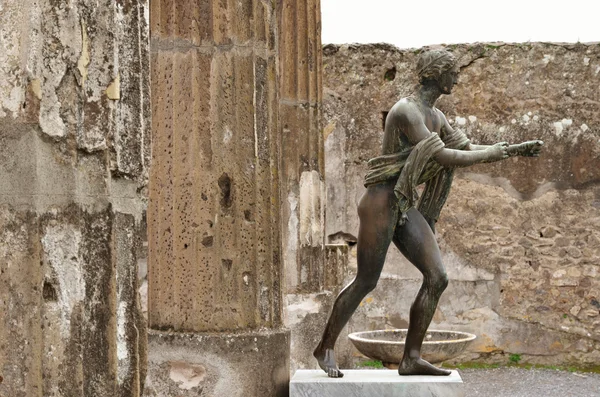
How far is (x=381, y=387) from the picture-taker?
551cm

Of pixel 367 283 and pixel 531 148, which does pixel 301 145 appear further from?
pixel 531 148

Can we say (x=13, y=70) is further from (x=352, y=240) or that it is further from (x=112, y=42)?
(x=352, y=240)

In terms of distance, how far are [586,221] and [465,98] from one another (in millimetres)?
1922

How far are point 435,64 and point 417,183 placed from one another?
68 centimetres

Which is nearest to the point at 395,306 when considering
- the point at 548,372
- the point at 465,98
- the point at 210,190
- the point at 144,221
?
the point at 548,372

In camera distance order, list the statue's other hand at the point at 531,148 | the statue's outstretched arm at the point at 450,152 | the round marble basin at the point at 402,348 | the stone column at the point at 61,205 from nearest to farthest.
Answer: the stone column at the point at 61,205
the statue's other hand at the point at 531,148
the statue's outstretched arm at the point at 450,152
the round marble basin at the point at 402,348

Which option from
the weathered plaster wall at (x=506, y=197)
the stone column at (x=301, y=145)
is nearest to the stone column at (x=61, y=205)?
the stone column at (x=301, y=145)

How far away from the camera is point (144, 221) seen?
7.09 ft

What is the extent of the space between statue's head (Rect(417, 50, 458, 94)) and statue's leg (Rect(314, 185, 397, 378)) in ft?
2.15

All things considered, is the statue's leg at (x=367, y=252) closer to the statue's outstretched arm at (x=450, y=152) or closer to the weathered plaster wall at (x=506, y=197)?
the statue's outstretched arm at (x=450, y=152)

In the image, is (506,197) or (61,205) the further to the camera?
(506,197)

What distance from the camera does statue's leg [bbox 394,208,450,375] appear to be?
561 cm

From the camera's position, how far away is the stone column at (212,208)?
218 inches

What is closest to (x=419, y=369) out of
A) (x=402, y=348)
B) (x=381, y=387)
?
(x=381, y=387)
